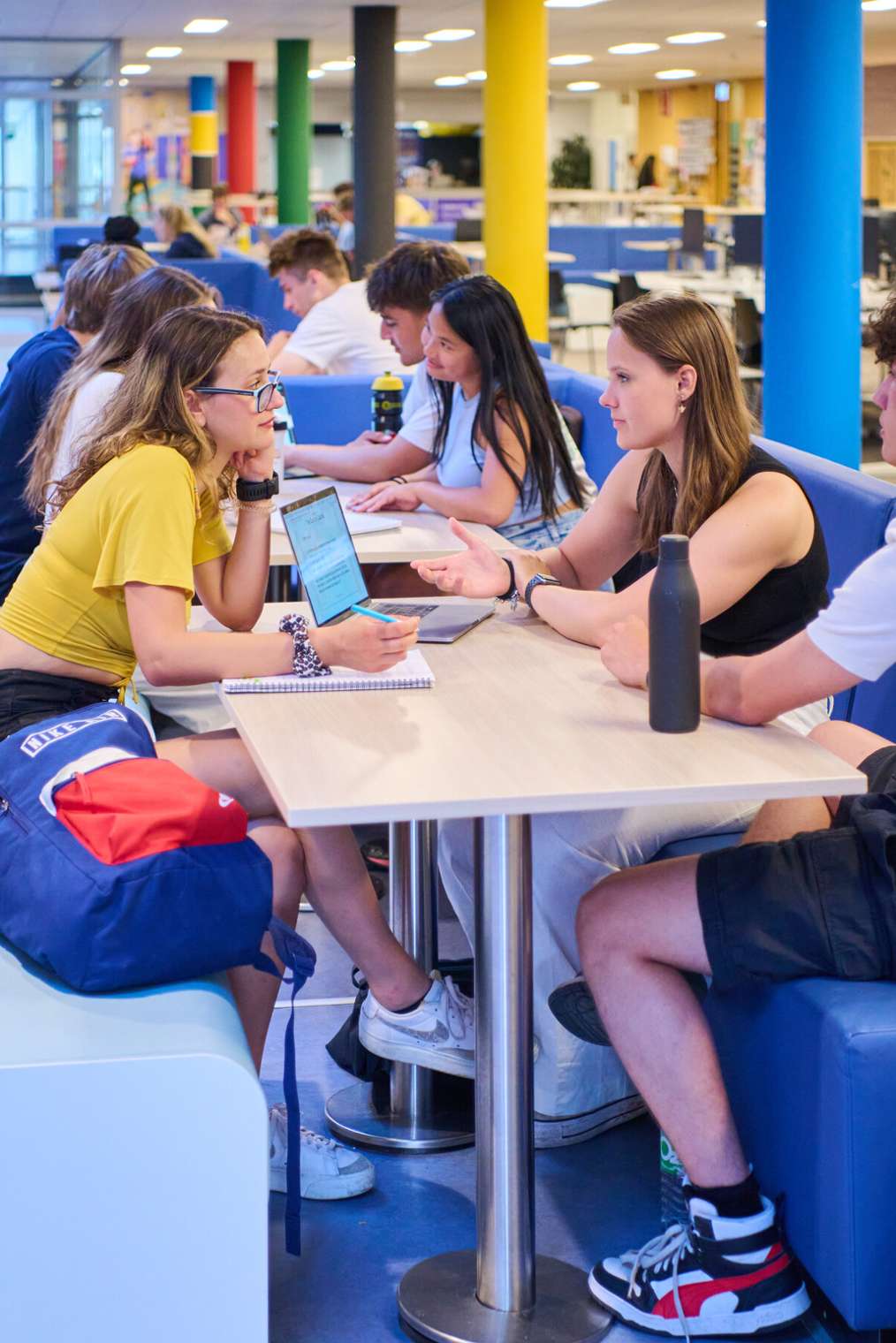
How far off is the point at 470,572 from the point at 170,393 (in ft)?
1.72

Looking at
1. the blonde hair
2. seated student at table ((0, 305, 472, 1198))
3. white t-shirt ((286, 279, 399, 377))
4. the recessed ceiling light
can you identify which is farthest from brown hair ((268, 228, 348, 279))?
the recessed ceiling light

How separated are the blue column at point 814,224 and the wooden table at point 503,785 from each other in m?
3.02

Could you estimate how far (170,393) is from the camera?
2439 millimetres

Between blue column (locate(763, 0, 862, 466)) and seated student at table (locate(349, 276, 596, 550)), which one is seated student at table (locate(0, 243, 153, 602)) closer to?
seated student at table (locate(349, 276, 596, 550))

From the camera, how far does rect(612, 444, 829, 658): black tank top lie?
241 cm

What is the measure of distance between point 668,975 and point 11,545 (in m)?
2.06

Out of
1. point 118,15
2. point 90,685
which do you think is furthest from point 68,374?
point 118,15

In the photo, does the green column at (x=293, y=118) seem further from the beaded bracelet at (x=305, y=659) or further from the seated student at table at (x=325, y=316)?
the beaded bracelet at (x=305, y=659)

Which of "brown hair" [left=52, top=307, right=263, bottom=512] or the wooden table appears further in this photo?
"brown hair" [left=52, top=307, right=263, bottom=512]

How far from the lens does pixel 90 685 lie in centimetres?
243

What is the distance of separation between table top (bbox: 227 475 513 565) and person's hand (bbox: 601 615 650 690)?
707 mm

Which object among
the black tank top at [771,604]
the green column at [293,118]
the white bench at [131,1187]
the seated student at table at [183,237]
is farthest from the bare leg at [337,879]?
the green column at [293,118]

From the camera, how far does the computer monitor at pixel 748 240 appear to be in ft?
33.9

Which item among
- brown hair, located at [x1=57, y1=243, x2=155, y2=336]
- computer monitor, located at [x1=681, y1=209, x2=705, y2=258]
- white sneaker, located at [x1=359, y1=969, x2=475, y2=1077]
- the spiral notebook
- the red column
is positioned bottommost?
white sneaker, located at [x1=359, y1=969, x2=475, y2=1077]
